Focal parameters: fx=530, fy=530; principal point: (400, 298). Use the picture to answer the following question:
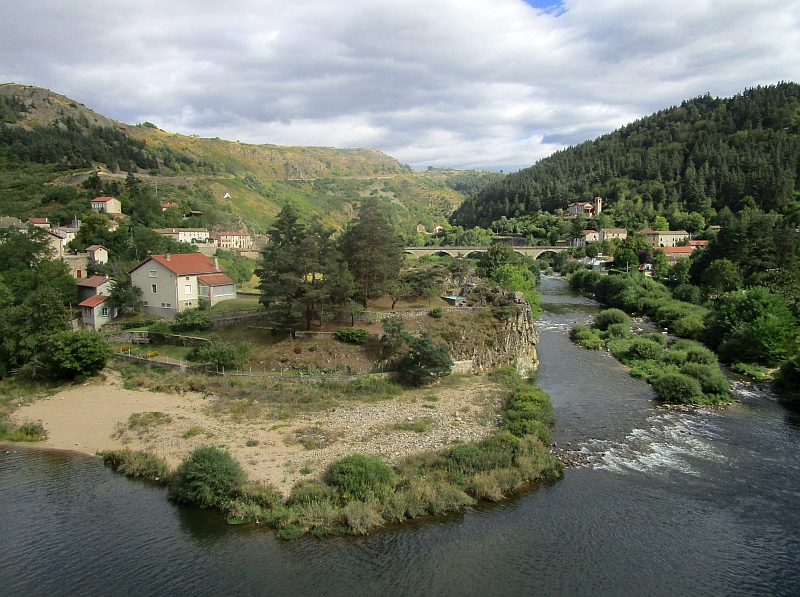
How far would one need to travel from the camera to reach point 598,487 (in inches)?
784

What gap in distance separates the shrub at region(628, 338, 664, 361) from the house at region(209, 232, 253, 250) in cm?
4894

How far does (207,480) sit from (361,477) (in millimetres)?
5398

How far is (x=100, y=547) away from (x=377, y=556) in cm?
864

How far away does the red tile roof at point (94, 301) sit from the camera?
3971 cm

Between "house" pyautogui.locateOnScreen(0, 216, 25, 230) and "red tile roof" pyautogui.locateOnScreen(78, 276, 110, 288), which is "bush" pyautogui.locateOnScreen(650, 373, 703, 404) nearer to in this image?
"red tile roof" pyautogui.locateOnScreen(78, 276, 110, 288)

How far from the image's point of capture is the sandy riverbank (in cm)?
2155

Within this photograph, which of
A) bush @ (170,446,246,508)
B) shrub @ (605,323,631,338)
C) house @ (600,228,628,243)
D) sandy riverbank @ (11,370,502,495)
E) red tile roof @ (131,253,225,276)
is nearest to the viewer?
bush @ (170,446,246,508)

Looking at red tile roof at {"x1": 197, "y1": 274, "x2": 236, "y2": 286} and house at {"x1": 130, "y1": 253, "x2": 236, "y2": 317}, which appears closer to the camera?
house at {"x1": 130, "y1": 253, "x2": 236, "y2": 317}

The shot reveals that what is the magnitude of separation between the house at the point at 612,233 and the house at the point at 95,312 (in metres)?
86.8

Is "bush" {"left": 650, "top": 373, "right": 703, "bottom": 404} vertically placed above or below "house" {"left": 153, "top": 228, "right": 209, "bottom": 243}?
below

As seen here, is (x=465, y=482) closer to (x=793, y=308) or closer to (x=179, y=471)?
(x=179, y=471)

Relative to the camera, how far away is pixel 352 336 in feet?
106

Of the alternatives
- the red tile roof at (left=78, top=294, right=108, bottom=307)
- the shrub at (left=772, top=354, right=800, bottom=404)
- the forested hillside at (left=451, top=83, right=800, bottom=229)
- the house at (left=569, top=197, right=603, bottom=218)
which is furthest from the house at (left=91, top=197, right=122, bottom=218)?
the house at (left=569, top=197, right=603, bottom=218)

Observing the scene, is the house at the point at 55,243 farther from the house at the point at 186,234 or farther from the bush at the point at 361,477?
the bush at the point at 361,477
